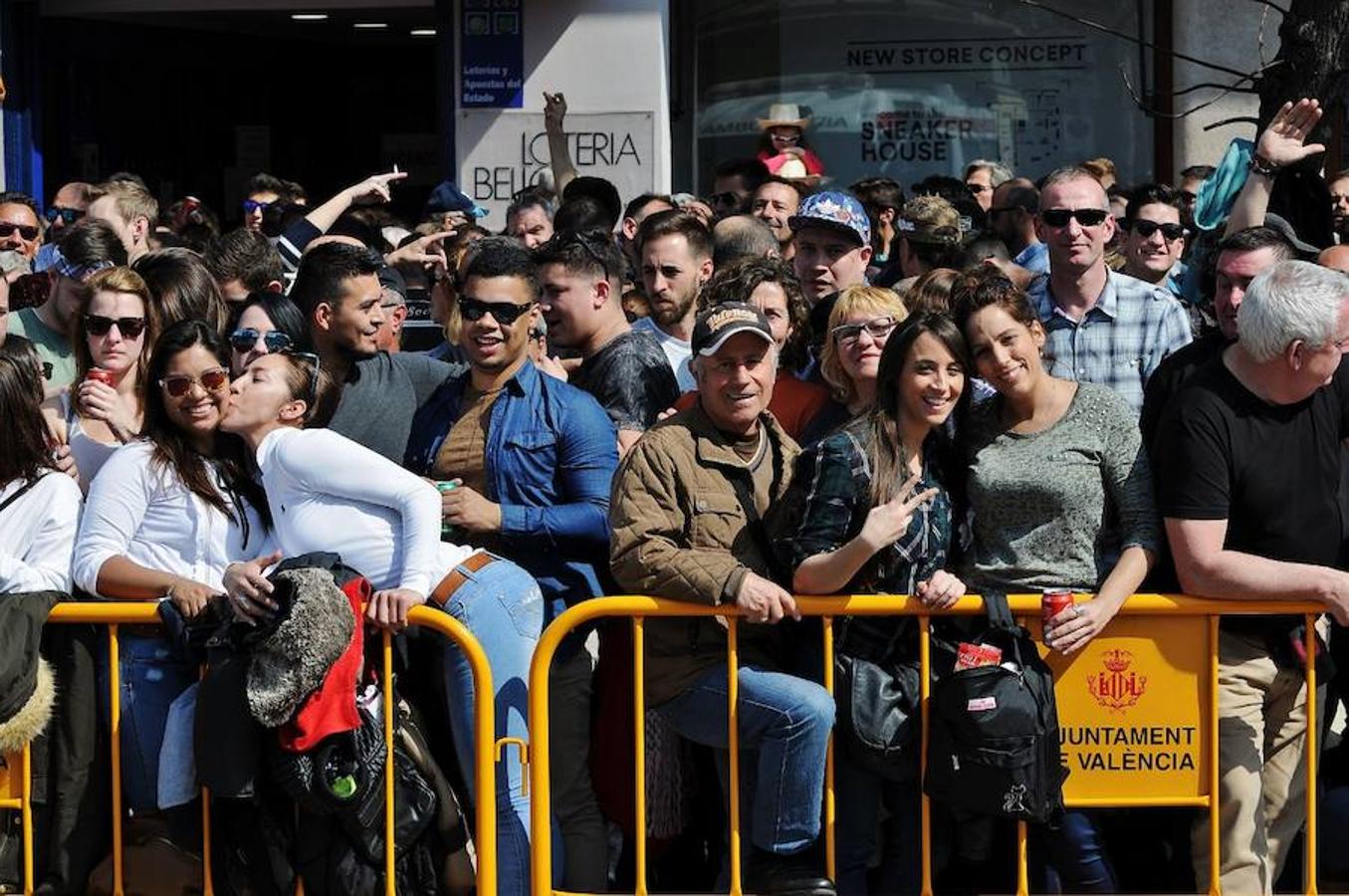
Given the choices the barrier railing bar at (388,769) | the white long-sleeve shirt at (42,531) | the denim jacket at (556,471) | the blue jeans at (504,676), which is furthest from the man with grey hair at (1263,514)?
the white long-sleeve shirt at (42,531)

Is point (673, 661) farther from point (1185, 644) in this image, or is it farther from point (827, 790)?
point (1185, 644)

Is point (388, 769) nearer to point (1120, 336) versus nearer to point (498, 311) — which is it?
point (498, 311)

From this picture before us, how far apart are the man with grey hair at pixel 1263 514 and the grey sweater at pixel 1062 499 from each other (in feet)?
0.31

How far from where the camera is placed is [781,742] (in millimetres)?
5496

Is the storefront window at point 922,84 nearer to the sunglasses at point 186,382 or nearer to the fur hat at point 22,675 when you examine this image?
the sunglasses at point 186,382

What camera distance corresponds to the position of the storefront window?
15.3 metres

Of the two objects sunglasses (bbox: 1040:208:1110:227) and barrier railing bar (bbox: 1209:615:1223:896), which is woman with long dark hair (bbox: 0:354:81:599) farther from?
sunglasses (bbox: 1040:208:1110:227)

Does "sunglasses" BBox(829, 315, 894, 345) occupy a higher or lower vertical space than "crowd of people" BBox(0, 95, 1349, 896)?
higher

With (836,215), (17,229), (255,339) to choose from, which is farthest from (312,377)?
(17,229)

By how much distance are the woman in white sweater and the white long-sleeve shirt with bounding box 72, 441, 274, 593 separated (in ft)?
0.62

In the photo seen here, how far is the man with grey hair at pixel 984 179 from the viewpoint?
13.1 metres

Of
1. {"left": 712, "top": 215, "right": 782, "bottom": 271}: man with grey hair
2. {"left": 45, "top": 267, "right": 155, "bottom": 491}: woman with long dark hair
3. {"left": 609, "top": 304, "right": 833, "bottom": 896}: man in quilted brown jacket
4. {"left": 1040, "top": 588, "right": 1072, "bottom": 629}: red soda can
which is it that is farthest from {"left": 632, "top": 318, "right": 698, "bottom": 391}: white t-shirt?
{"left": 1040, "top": 588, "right": 1072, "bottom": 629}: red soda can

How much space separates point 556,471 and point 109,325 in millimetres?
1780

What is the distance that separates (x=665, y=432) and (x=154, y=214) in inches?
241
